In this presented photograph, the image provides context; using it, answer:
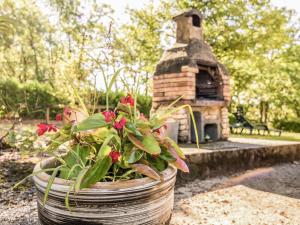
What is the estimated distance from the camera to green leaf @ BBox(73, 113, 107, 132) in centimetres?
123

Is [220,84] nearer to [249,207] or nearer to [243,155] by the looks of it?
[243,155]

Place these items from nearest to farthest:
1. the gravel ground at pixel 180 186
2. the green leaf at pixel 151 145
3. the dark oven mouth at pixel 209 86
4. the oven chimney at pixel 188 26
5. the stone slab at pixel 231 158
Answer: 1. the green leaf at pixel 151 145
2. the gravel ground at pixel 180 186
3. the stone slab at pixel 231 158
4. the oven chimney at pixel 188 26
5. the dark oven mouth at pixel 209 86

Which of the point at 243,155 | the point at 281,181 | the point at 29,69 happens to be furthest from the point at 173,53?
the point at 29,69

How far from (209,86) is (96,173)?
5.57 m

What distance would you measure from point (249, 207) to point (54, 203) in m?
2.38

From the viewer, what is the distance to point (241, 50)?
11242 millimetres

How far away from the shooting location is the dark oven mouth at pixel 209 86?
20.8ft

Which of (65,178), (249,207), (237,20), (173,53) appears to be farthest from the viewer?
(237,20)

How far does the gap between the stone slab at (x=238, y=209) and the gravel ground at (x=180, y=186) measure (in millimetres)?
63

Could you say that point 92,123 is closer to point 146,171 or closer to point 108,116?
point 108,116

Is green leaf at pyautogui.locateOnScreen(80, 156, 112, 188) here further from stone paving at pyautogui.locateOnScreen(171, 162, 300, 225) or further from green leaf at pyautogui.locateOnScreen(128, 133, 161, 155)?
stone paving at pyautogui.locateOnScreen(171, 162, 300, 225)

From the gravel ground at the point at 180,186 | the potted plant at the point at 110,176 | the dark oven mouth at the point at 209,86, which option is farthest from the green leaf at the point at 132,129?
the dark oven mouth at the point at 209,86

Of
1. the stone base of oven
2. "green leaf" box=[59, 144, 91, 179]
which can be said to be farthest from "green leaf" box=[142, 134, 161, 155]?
the stone base of oven

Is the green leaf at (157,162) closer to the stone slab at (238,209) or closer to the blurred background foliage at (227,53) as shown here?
the stone slab at (238,209)
